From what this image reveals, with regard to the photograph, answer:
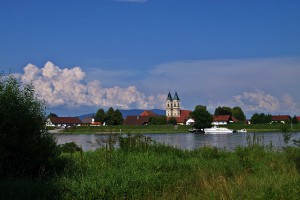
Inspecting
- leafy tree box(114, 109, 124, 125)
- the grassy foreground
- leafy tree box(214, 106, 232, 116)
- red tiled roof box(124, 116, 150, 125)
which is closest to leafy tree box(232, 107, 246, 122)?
leafy tree box(214, 106, 232, 116)

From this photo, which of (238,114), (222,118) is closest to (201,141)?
Answer: (222,118)

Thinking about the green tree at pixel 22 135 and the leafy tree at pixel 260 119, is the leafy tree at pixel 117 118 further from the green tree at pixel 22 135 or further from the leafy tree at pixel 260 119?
the green tree at pixel 22 135

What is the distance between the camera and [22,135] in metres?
13.2

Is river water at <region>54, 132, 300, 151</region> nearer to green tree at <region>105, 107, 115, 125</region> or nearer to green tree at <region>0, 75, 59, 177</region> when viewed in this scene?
green tree at <region>0, 75, 59, 177</region>

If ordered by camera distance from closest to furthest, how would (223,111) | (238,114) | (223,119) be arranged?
(223,119) < (223,111) < (238,114)

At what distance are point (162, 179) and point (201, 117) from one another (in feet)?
376

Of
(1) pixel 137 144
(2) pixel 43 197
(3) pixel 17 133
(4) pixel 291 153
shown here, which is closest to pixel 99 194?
(2) pixel 43 197

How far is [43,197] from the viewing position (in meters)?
10.6

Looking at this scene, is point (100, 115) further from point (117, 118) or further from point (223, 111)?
point (223, 111)

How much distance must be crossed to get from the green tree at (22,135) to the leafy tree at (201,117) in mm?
113440

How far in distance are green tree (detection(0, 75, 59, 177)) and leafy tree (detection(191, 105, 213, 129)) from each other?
11344cm

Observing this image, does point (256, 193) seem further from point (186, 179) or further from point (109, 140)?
point (109, 140)

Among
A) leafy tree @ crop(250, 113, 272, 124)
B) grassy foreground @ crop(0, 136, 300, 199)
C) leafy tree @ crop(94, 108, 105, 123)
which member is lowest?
grassy foreground @ crop(0, 136, 300, 199)

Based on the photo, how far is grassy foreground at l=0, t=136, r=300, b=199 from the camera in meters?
10.7
